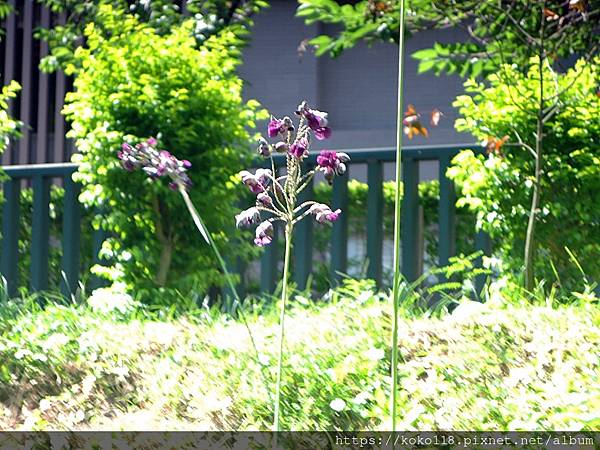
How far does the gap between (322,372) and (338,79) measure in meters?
10.5

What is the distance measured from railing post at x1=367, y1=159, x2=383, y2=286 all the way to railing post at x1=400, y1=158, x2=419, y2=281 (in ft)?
0.63

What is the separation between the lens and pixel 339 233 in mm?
7633

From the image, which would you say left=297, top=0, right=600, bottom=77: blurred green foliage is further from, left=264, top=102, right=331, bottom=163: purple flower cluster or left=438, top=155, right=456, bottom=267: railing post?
left=264, top=102, right=331, bottom=163: purple flower cluster

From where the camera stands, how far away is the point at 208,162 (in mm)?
Answer: 7277

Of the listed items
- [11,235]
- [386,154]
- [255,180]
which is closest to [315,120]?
[255,180]

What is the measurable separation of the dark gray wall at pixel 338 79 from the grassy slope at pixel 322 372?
8.92 metres

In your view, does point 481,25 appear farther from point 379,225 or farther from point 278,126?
point 278,126

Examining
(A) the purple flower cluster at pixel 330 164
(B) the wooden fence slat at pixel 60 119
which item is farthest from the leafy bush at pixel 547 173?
(B) the wooden fence slat at pixel 60 119

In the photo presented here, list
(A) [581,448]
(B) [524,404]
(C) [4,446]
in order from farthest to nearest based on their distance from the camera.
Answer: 1. (C) [4,446]
2. (B) [524,404]
3. (A) [581,448]

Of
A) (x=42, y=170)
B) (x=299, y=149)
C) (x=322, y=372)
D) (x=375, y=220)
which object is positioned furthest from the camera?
(x=42, y=170)

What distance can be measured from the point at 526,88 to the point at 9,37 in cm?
916

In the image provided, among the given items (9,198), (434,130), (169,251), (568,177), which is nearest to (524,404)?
(568,177)

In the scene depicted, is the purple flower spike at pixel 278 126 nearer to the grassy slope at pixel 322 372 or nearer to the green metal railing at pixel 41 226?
the grassy slope at pixel 322 372

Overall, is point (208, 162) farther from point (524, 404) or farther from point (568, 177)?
point (524, 404)
